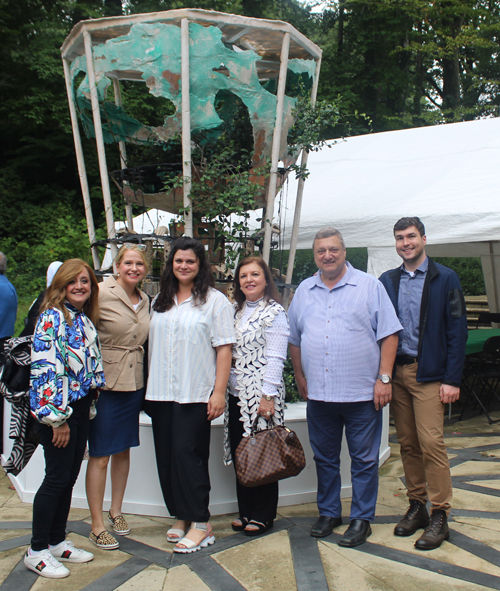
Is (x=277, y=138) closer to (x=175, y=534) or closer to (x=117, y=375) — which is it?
(x=117, y=375)

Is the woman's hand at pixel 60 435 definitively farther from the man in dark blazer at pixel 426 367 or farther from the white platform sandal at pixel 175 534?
the man in dark blazer at pixel 426 367

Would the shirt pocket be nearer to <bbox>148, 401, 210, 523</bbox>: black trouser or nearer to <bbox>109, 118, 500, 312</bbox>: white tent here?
<bbox>148, 401, 210, 523</bbox>: black trouser

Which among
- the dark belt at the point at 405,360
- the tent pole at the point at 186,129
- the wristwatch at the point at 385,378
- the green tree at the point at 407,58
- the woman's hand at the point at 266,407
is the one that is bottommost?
the woman's hand at the point at 266,407

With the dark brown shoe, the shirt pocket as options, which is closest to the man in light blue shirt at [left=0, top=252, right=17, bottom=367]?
the shirt pocket

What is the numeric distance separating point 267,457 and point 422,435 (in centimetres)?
85

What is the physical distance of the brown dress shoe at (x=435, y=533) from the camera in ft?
9.06

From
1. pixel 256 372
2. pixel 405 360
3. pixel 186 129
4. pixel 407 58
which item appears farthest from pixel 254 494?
pixel 407 58

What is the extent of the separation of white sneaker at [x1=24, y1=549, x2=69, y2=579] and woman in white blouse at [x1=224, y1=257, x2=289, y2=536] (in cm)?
98

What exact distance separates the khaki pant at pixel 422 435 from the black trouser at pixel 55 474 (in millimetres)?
1718

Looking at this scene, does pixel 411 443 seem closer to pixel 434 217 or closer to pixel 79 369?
pixel 79 369

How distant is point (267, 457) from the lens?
9.14 ft

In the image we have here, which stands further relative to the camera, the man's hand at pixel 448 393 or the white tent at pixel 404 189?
the white tent at pixel 404 189

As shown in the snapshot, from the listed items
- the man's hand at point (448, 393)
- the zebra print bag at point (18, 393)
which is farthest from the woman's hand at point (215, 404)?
the man's hand at point (448, 393)

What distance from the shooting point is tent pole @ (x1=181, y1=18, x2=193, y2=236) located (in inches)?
142
